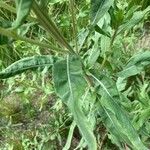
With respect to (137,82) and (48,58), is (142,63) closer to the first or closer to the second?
(48,58)

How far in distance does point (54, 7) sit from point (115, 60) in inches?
42.0

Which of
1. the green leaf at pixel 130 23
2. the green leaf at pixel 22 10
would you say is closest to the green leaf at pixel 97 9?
the green leaf at pixel 130 23

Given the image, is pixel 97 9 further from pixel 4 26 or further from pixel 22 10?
pixel 22 10

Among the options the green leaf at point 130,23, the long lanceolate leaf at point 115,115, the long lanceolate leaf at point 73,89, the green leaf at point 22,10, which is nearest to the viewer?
the green leaf at point 22,10

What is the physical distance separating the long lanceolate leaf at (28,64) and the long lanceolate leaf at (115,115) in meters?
0.16

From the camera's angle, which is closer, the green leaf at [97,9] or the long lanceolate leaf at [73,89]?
the long lanceolate leaf at [73,89]

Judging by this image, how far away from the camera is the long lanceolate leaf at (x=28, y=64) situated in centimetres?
130

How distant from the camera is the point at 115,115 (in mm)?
1279

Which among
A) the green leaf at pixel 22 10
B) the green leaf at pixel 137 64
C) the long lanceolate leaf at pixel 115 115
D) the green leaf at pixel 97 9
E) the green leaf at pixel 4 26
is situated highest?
the green leaf at pixel 4 26

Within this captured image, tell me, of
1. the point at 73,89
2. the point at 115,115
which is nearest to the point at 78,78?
the point at 73,89

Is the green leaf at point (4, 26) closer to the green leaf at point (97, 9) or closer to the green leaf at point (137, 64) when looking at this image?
the green leaf at point (97, 9)

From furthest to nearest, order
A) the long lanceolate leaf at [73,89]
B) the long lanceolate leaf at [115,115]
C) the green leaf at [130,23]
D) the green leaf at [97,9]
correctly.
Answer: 1. the green leaf at [130,23]
2. the green leaf at [97,9]
3. the long lanceolate leaf at [115,115]
4. the long lanceolate leaf at [73,89]

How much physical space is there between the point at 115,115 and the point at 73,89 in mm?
238

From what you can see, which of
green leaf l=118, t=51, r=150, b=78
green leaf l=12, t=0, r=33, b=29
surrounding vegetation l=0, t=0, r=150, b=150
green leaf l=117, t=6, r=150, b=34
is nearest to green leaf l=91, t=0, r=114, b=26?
surrounding vegetation l=0, t=0, r=150, b=150
